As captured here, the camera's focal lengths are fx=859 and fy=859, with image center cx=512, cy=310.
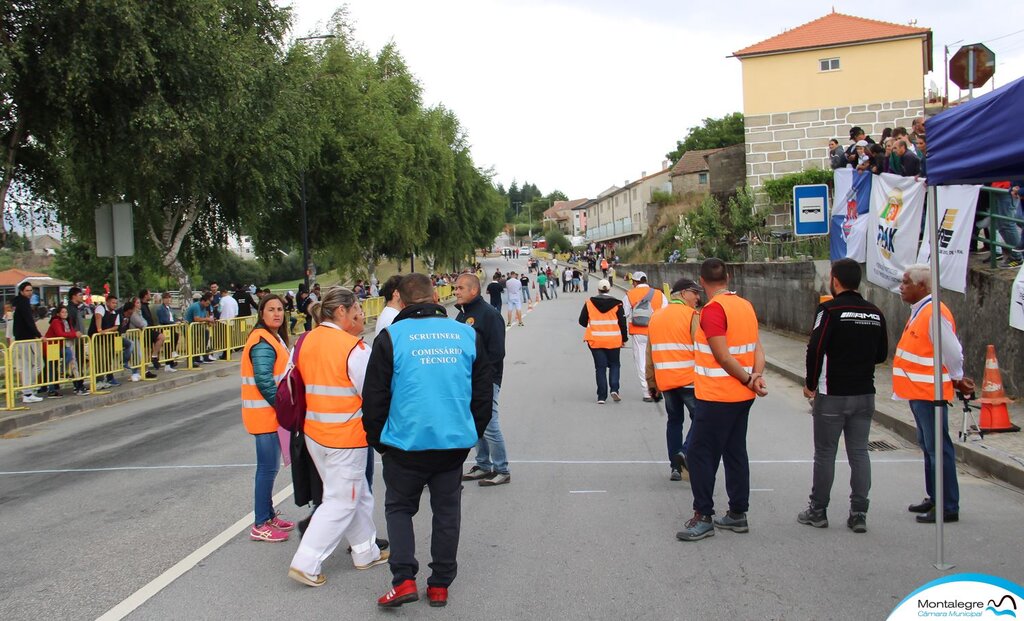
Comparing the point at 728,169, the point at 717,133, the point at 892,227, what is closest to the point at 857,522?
the point at 892,227

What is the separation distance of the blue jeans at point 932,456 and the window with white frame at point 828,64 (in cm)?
2896

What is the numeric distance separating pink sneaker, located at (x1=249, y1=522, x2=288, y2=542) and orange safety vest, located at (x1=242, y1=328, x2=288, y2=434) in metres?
0.67

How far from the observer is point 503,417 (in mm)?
10992

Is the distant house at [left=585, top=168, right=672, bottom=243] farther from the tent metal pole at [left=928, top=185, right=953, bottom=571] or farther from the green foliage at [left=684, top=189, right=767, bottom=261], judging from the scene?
the tent metal pole at [left=928, top=185, right=953, bottom=571]

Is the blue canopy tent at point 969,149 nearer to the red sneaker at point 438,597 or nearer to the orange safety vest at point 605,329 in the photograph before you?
the red sneaker at point 438,597

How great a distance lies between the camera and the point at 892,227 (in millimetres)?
13336

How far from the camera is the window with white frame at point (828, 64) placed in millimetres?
31812

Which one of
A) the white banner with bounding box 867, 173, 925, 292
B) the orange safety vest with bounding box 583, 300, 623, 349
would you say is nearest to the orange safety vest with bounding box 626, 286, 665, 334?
the orange safety vest with bounding box 583, 300, 623, 349

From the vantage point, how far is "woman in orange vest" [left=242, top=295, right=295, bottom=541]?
5.68 meters

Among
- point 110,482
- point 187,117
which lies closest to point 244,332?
point 187,117

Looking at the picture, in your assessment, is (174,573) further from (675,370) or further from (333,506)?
(675,370)

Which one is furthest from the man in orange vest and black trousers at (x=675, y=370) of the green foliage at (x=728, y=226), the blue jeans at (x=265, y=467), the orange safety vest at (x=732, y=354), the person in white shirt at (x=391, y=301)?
the green foliage at (x=728, y=226)

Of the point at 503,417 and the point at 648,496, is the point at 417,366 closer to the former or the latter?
the point at 648,496

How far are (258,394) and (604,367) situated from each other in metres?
6.80
